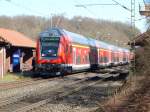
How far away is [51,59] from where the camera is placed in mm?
34594

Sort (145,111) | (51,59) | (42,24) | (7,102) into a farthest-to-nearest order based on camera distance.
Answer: (42,24) < (51,59) < (7,102) < (145,111)

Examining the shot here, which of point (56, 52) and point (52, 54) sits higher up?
point (56, 52)

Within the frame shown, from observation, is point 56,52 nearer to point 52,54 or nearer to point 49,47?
point 52,54

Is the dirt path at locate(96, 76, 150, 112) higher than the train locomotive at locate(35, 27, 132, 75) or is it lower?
lower

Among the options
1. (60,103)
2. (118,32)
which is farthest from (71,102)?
(118,32)

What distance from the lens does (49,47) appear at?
3478cm

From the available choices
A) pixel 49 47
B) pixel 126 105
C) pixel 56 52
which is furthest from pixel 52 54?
pixel 126 105

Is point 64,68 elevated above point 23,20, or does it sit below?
below

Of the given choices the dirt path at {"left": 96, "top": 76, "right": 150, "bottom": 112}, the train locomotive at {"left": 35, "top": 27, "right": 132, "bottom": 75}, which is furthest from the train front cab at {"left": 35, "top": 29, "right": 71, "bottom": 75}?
the dirt path at {"left": 96, "top": 76, "right": 150, "bottom": 112}

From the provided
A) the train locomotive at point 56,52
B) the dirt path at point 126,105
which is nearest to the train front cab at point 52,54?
the train locomotive at point 56,52

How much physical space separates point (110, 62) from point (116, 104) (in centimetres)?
4753

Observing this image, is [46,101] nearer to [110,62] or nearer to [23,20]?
[110,62]

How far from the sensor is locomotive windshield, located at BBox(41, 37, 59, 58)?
3478 cm

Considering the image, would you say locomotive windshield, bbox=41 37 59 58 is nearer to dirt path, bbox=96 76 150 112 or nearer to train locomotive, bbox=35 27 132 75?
train locomotive, bbox=35 27 132 75
